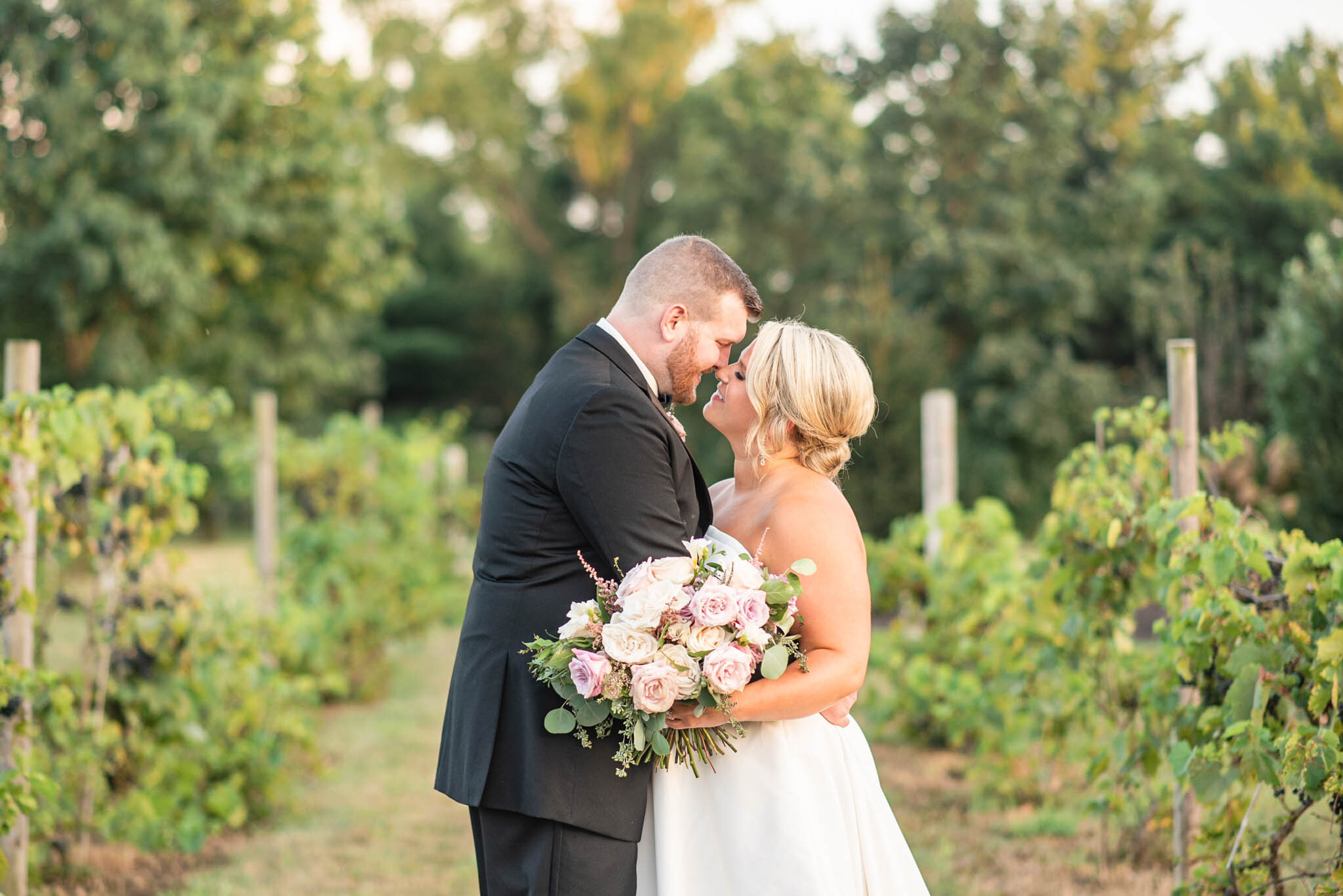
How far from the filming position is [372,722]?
8.46 metres

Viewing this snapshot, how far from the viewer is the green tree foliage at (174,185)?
697 inches

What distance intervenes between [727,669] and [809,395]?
0.87 meters

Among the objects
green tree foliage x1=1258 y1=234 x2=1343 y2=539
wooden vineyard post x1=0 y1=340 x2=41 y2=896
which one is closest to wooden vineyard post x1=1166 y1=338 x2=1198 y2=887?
wooden vineyard post x1=0 y1=340 x2=41 y2=896

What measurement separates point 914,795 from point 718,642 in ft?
14.2

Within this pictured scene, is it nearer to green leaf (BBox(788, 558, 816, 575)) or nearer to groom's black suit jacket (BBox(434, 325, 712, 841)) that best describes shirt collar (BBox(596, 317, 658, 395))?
groom's black suit jacket (BBox(434, 325, 712, 841))

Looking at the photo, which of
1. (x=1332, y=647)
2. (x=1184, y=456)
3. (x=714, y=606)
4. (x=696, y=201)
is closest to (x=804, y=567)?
(x=714, y=606)

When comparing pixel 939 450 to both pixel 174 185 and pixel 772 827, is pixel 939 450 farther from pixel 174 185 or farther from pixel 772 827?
pixel 174 185

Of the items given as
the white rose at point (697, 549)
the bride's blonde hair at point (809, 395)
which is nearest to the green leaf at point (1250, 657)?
the bride's blonde hair at point (809, 395)

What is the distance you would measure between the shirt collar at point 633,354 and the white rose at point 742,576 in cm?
56

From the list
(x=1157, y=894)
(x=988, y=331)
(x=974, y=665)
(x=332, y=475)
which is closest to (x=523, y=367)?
(x=988, y=331)

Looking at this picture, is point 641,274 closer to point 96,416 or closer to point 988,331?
point 96,416

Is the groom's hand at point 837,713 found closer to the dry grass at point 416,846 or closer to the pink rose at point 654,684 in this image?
the pink rose at point 654,684

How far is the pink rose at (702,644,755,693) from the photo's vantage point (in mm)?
2426

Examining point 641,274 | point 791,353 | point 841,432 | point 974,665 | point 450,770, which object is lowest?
point 974,665
